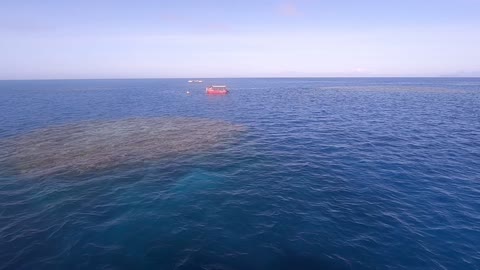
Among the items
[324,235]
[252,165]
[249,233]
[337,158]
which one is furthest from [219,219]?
[337,158]

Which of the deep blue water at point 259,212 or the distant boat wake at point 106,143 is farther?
the distant boat wake at point 106,143

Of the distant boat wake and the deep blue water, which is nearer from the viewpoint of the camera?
the deep blue water

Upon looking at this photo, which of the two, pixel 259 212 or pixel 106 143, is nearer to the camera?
pixel 259 212

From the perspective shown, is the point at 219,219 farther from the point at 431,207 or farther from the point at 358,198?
the point at 431,207

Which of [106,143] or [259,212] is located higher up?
[106,143]

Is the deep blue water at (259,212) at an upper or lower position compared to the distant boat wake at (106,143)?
lower

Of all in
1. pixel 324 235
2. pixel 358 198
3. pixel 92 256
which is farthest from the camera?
pixel 358 198

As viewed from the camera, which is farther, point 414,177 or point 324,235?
point 414,177

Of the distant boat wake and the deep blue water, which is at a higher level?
the distant boat wake
